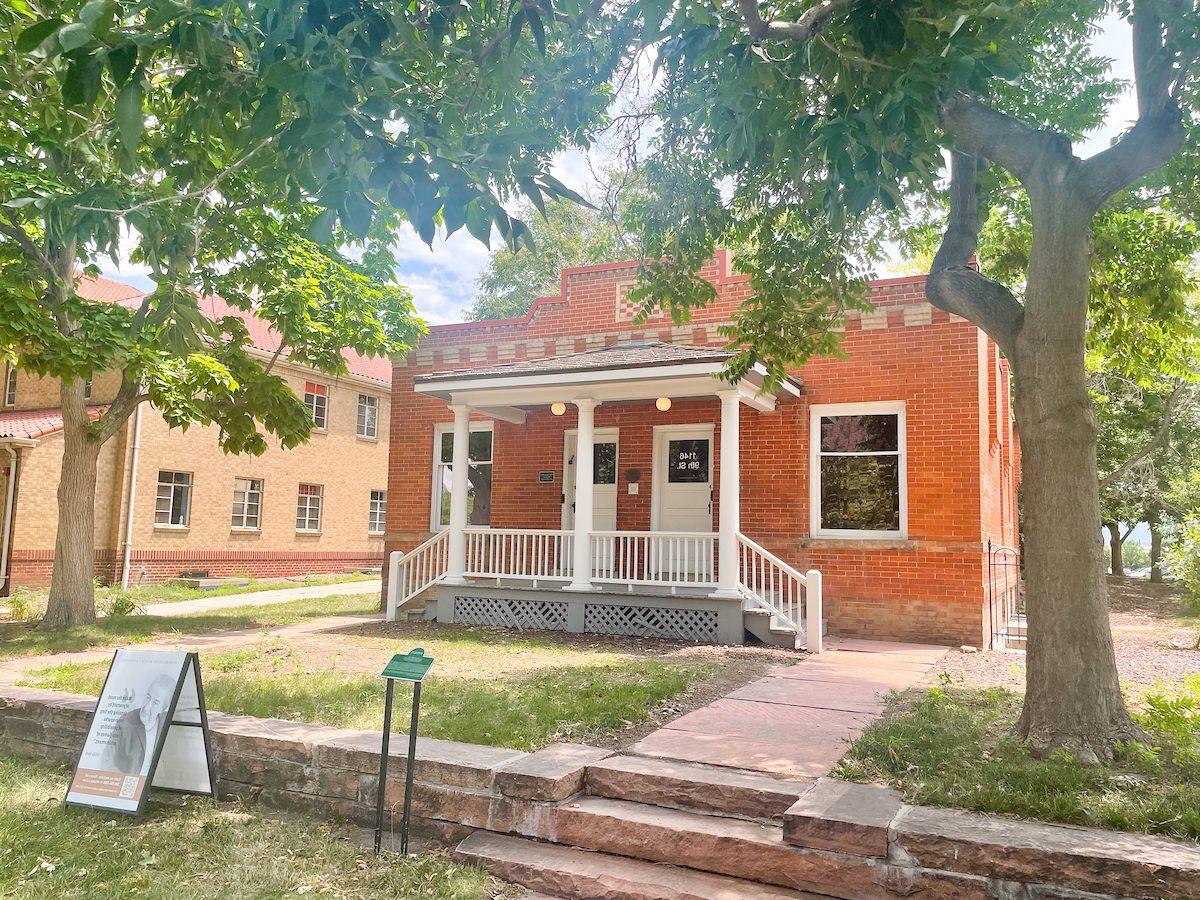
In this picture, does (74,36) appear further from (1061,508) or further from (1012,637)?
(1012,637)

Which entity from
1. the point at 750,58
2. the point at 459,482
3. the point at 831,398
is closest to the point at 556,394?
the point at 459,482

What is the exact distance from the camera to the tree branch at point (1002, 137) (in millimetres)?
5559

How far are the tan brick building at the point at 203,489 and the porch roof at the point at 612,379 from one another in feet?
31.3

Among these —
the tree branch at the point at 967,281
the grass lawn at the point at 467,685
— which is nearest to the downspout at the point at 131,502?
the grass lawn at the point at 467,685

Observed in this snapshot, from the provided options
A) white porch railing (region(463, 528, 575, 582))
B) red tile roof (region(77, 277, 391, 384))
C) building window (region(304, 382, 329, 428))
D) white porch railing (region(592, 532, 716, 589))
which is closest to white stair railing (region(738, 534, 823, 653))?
white porch railing (region(592, 532, 716, 589))

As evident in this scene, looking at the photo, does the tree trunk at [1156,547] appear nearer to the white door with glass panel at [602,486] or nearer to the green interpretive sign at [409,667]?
the white door with glass panel at [602,486]

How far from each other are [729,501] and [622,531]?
2.16 m

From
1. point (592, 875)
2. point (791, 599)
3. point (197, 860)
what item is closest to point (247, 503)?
point (791, 599)

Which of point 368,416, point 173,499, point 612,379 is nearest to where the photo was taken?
point 612,379

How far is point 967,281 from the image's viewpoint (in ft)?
20.0

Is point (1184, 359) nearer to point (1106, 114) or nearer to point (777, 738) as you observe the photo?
point (1106, 114)

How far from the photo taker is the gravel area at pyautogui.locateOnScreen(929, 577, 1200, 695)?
819 centimetres

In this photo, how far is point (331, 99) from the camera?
310cm

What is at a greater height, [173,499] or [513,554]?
[173,499]
